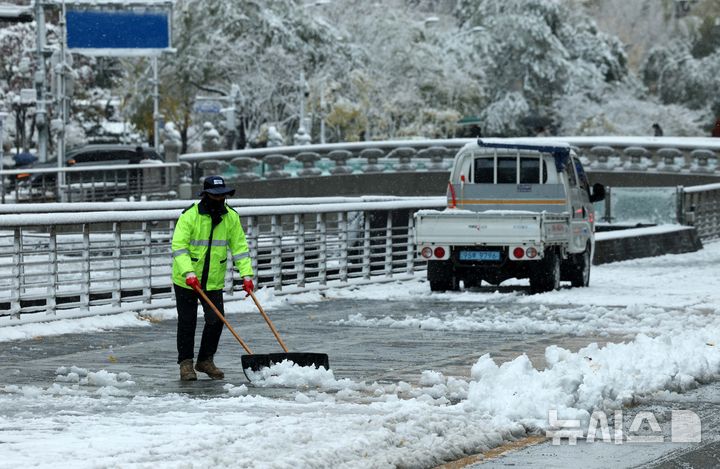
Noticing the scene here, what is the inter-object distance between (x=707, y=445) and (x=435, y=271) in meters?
13.7

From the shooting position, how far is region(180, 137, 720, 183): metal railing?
5531 centimetres

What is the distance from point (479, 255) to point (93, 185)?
23865mm

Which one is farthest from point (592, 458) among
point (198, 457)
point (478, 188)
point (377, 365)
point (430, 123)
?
point (430, 123)

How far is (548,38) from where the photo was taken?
9075cm

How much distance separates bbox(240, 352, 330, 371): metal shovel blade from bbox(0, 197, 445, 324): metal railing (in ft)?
17.1

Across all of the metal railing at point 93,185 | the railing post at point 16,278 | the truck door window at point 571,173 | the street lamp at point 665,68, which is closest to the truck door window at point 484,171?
the truck door window at point 571,173

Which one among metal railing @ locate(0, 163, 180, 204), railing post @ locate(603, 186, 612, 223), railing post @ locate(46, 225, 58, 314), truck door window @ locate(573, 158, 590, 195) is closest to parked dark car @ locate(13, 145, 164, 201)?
metal railing @ locate(0, 163, 180, 204)

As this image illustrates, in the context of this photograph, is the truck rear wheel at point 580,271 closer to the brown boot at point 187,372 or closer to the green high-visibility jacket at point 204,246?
the green high-visibility jacket at point 204,246

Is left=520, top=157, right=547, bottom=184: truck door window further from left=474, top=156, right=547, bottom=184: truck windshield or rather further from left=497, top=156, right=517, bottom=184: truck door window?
→ left=497, top=156, right=517, bottom=184: truck door window

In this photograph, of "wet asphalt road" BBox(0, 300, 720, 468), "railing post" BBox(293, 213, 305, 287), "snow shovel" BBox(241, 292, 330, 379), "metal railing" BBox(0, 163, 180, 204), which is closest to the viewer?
"wet asphalt road" BBox(0, 300, 720, 468)

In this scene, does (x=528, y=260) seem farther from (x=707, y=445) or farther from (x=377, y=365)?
(x=707, y=445)

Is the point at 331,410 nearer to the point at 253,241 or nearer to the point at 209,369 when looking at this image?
the point at 209,369

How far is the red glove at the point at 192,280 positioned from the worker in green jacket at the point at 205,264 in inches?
5.3

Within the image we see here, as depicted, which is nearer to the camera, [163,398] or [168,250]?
[163,398]
